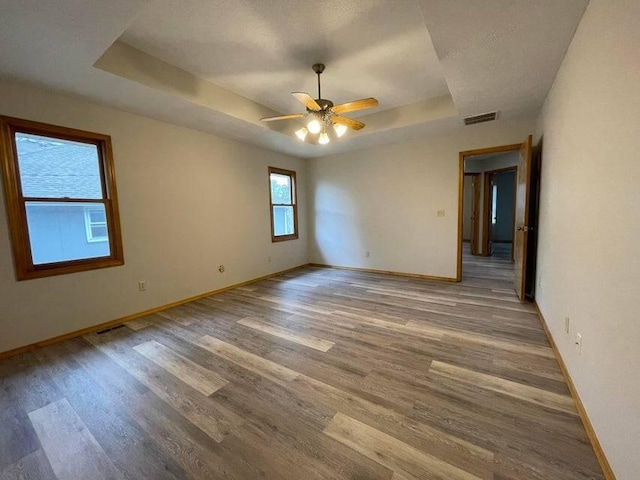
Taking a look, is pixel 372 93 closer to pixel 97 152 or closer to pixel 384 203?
pixel 384 203

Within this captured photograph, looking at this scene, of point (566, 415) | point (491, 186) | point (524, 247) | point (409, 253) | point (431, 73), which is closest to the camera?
point (566, 415)

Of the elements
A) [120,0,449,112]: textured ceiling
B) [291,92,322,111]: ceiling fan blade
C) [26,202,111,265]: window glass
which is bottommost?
[26,202,111,265]: window glass

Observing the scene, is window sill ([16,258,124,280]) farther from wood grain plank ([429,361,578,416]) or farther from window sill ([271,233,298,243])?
wood grain plank ([429,361,578,416])

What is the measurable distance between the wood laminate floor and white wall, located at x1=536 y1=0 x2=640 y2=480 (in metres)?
0.33

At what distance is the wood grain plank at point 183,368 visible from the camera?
1906 millimetres

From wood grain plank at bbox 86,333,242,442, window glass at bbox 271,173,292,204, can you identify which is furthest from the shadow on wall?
wood grain plank at bbox 86,333,242,442

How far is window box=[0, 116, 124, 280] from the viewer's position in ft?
7.87

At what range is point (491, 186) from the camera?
6539 mm

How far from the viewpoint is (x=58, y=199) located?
2.65 meters

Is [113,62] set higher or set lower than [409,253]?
higher

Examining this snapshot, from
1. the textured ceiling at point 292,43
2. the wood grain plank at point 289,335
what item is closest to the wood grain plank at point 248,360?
the wood grain plank at point 289,335

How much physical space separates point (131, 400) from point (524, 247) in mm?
4167

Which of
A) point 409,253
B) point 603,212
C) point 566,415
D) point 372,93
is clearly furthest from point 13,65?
point 409,253

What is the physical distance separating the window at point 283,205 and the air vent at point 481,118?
326 cm
